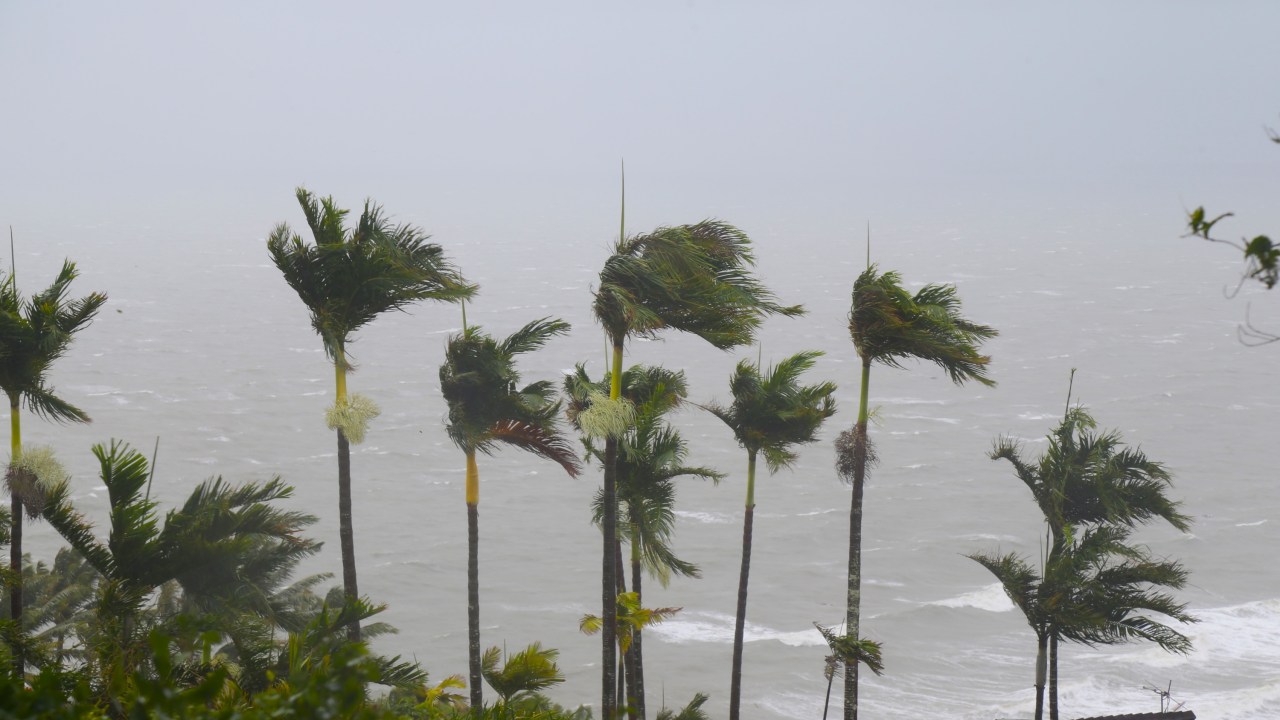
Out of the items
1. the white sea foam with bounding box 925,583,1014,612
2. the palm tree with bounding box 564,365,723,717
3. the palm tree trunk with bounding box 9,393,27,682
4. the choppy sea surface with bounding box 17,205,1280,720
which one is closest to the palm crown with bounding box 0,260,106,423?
the palm tree trunk with bounding box 9,393,27,682

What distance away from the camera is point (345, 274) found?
1179 centimetres

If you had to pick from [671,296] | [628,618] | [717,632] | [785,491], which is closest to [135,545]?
[671,296]

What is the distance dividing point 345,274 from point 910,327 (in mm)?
6035

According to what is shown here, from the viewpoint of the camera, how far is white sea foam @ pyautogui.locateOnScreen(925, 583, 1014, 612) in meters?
38.4

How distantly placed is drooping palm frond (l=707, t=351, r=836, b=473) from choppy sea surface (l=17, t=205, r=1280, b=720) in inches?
239

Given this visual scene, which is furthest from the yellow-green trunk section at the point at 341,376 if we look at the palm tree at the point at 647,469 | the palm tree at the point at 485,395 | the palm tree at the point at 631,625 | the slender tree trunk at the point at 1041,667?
the slender tree trunk at the point at 1041,667

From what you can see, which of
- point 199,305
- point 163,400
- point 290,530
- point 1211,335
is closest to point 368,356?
point 163,400

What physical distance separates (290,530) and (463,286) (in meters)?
3.51

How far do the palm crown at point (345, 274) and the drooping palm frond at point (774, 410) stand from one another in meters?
5.03

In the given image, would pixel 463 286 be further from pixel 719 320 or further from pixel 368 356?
pixel 368 356

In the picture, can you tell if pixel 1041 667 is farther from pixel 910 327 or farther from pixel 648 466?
pixel 910 327

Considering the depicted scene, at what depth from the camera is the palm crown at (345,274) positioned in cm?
1169

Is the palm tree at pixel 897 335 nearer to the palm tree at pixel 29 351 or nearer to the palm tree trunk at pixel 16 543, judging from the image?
the palm tree at pixel 29 351

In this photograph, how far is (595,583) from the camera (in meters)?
39.7
